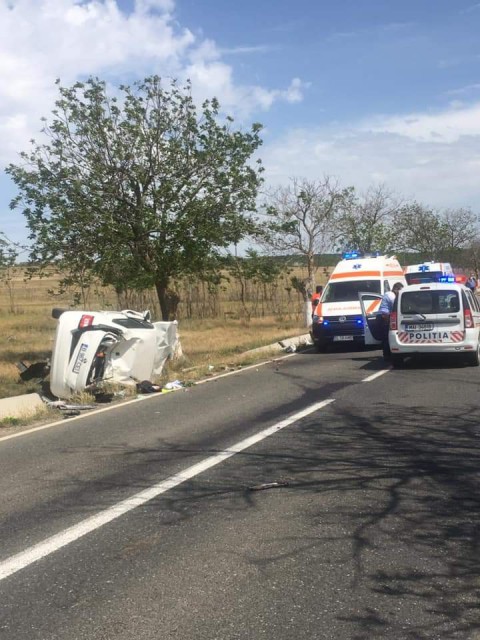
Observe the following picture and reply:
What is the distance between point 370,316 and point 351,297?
7.99ft

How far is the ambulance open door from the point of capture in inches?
652

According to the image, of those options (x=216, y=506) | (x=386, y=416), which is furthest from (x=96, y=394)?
(x=216, y=506)

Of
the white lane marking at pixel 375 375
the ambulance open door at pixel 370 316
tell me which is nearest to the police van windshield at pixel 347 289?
the ambulance open door at pixel 370 316

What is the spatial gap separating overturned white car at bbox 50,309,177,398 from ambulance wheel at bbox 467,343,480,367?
20.3 ft

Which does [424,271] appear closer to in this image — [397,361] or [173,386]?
[397,361]

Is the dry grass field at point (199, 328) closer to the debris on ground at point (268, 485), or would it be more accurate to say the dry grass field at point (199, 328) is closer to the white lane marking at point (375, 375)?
the white lane marking at point (375, 375)

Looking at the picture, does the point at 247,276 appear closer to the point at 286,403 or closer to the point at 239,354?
the point at 239,354

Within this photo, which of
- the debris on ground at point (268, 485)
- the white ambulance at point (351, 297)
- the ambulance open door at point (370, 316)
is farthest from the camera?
the white ambulance at point (351, 297)

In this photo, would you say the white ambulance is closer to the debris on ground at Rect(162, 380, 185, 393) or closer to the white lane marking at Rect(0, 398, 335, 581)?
the debris on ground at Rect(162, 380, 185, 393)

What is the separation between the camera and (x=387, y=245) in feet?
119

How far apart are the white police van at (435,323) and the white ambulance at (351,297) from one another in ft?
8.98

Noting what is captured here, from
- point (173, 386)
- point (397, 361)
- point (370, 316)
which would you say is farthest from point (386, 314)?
point (173, 386)

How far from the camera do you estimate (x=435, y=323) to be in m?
14.2

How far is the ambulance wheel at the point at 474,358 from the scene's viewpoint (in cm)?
1431
